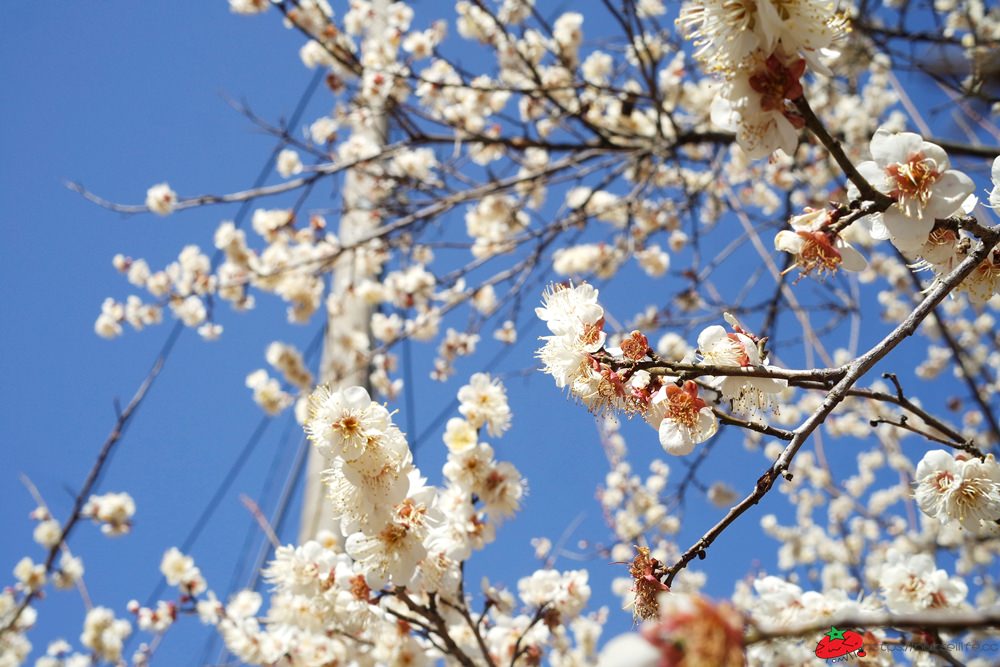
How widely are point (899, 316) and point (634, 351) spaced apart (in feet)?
20.7

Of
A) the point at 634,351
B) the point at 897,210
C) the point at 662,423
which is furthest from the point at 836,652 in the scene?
the point at 897,210

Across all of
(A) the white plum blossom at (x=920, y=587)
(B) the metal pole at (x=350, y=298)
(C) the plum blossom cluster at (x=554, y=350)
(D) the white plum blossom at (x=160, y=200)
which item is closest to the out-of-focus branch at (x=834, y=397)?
(C) the plum blossom cluster at (x=554, y=350)

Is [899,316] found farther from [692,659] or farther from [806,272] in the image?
[692,659]

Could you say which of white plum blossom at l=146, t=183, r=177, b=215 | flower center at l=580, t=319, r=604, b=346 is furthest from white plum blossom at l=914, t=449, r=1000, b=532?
white plum blossom at l=146, t=183, r=177, b=215

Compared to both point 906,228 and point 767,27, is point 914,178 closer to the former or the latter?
point 906,228

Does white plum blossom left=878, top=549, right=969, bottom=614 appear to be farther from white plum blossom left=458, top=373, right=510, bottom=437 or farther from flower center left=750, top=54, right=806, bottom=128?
flower center left=750, top=54, right=806, bottom=128

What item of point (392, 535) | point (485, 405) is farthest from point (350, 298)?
point (392, 535)

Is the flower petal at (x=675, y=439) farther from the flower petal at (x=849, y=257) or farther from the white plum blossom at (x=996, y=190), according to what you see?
the white plum blossom at (x=996, y=190)

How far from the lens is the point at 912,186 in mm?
958

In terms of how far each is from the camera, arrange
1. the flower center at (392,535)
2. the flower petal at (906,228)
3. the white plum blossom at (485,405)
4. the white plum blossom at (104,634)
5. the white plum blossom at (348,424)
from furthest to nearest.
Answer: the white plum blossom at (104,634)
the white plum blossom at (485,405)
the flower center at (392,535)
the white plum blossom at (348,424)
the flower petal at (906,228)

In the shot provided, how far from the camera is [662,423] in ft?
3.34

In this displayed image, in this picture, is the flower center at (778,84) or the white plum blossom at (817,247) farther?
the white plum blossom at (817,247)

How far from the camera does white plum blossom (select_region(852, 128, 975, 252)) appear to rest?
0.93 metres

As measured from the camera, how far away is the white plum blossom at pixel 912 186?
0.93 metres
